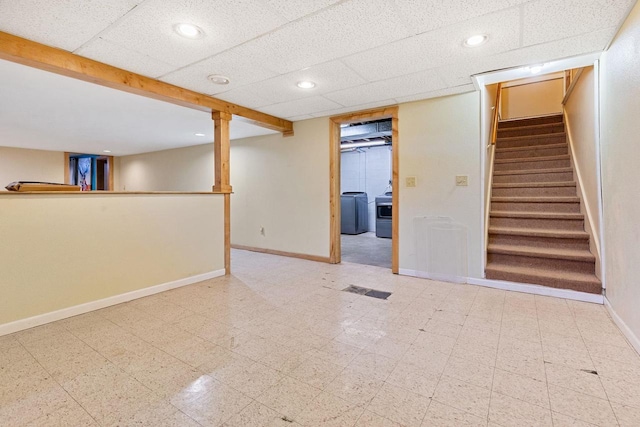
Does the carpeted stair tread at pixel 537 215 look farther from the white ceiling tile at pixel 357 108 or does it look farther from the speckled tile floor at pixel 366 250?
the white ceiling tile at pixel 357 108

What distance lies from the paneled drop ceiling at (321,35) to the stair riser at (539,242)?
6.05ft

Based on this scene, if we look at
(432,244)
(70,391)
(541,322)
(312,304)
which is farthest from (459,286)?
(70,391)

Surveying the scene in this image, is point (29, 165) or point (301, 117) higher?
point (301, 117)

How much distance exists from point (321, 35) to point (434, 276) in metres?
2.81

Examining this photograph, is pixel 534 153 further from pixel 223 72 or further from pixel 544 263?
pixel 223 72

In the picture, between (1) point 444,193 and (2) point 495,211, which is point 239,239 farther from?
(2) point 495,211

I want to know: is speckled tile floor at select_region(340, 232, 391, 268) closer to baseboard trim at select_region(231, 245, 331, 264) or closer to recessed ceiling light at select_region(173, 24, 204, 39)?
baseboard trim at select_region(231, 245, 331, 264)

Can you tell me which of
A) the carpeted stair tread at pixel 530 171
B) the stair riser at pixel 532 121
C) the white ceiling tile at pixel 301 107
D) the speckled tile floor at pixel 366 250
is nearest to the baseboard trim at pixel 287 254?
the speckled tile floor at pixel 366 250

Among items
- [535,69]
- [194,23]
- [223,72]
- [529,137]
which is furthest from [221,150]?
[529,137]

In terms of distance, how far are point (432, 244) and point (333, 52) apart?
2.39m

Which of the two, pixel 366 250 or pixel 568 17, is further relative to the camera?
pixel 366 250

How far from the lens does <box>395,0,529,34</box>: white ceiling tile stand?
181 cm

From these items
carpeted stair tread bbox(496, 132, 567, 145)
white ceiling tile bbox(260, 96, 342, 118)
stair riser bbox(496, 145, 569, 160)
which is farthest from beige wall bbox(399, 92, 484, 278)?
carpeted stair tread bbox(496, 132, 567, 145)

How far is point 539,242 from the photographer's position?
3467 mm
